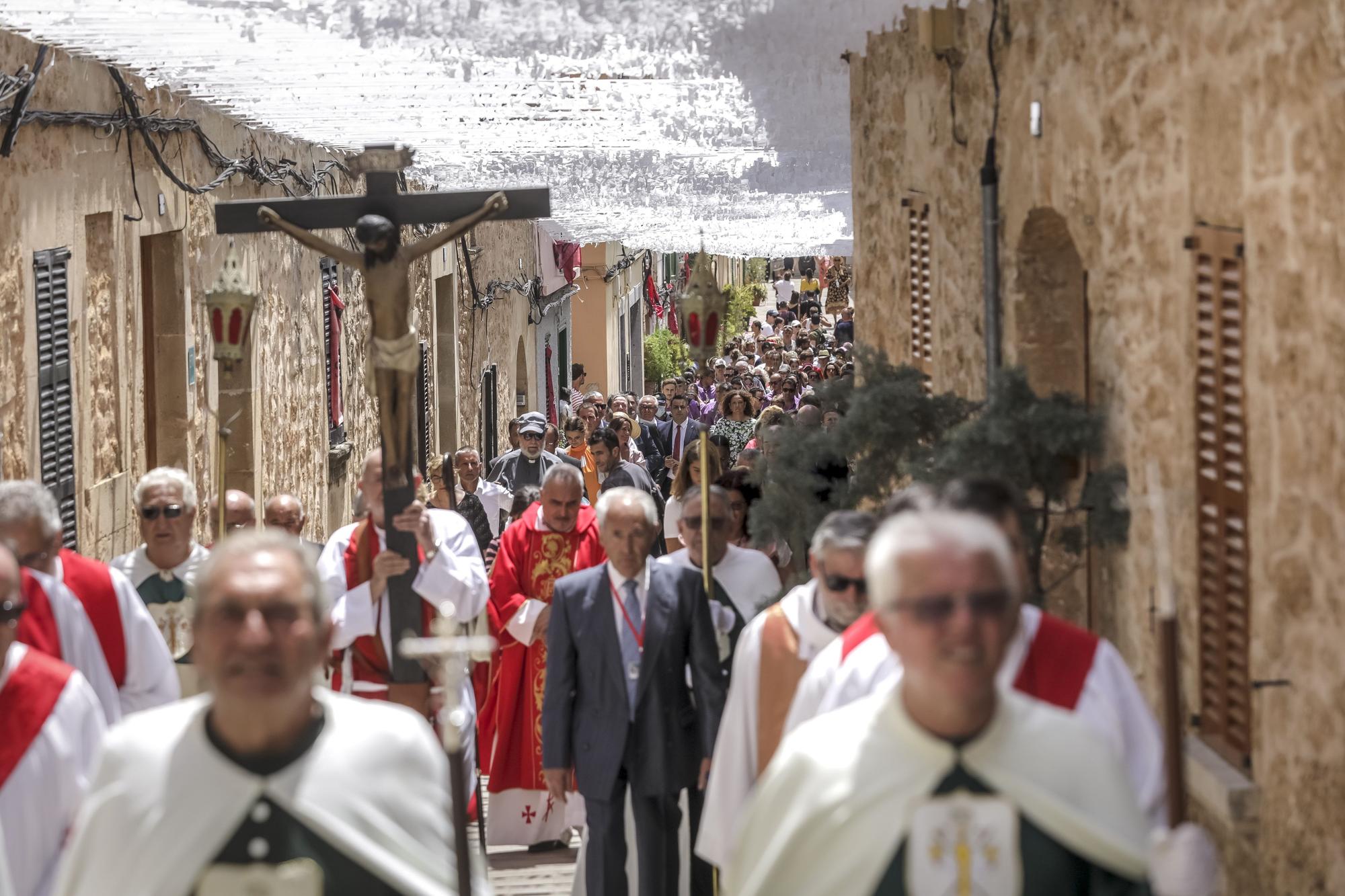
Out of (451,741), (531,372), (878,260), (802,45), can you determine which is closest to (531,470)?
(878,260)

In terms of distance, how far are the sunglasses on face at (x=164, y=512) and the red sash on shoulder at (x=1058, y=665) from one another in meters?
3.67

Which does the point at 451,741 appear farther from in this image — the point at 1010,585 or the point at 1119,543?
the point at 1119,543

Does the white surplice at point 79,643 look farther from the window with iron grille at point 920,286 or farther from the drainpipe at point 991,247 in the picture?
the window with iron grille at point 920,286

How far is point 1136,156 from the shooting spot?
19.5 ft

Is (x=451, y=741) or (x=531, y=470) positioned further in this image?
(x=531, y=470)

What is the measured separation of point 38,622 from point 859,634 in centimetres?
208

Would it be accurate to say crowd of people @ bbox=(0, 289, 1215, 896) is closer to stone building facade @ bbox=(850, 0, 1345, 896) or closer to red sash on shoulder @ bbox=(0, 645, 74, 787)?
red sash on shoulder @ bbox=(0, 645, 74, 787)

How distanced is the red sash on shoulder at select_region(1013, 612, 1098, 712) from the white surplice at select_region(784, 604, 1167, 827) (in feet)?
0.04

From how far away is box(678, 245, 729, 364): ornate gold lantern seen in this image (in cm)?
717

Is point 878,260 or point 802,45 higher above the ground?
point 802,45

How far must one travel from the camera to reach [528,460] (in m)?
12.7

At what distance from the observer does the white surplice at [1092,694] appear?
12.1 feet

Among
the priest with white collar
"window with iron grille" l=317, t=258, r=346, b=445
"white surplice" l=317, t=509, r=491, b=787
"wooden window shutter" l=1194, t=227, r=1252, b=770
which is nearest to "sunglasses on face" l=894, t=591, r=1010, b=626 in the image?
the priest with white collar

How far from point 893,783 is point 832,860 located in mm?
162
